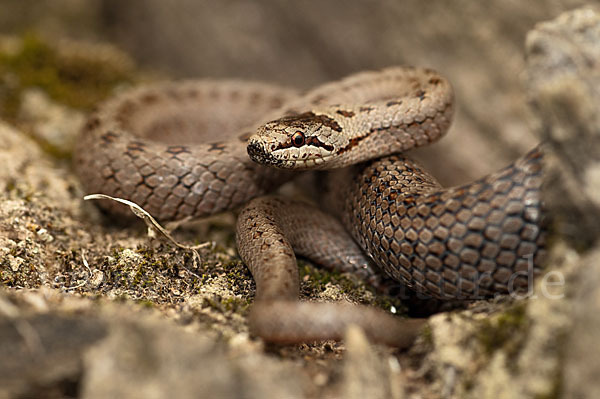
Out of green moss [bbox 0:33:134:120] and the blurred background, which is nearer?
the blurred background

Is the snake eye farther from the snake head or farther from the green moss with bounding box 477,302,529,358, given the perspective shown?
the green moss with bounding box 477,302,529,358

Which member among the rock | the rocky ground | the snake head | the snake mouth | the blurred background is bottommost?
the rocky ground

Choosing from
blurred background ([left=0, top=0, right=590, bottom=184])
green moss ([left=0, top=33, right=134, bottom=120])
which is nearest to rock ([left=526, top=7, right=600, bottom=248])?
blurred background ([left=0, top=0, right=590, bottom=184])

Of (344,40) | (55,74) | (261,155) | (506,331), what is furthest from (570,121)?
(55,74)

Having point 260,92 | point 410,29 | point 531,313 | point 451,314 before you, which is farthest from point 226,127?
point 531,313

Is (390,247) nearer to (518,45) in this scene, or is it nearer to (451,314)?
(451,314)

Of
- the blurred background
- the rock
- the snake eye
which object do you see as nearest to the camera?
the rock
